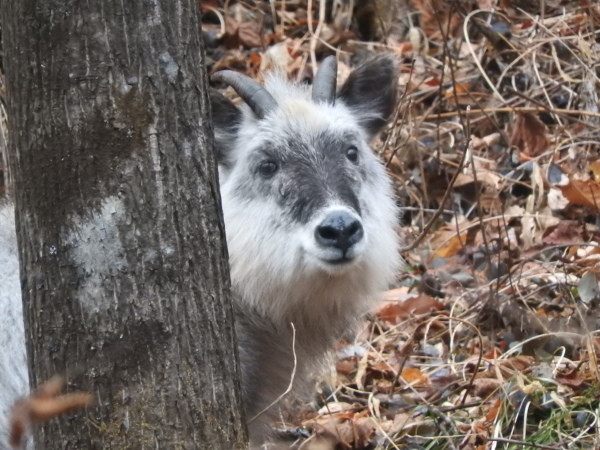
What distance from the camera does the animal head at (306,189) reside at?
11.6 ft

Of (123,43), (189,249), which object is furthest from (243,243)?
(123,43)

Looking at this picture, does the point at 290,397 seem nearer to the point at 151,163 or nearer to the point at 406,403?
the point at 406,403

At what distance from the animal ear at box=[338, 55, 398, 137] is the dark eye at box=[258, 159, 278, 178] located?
61cm

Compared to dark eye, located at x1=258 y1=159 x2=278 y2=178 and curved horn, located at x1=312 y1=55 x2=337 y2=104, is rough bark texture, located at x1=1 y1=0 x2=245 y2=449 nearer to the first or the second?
dark eye, located at x1=258 y1=159 x2=278 y2=178

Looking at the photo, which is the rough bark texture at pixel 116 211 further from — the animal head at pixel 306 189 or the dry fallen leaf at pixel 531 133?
the dry fallen leaf at pixel 531 133

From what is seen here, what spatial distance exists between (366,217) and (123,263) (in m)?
1.67

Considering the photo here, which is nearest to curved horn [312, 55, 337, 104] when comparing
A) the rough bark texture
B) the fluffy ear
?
the fluffy ear

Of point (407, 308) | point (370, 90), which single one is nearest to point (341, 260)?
point (370, 90)

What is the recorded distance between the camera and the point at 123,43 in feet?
7.45

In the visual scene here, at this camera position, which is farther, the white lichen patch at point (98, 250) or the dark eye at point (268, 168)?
the dark eye at point (268, 168)

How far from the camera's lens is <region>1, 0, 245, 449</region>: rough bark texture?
2.27 m

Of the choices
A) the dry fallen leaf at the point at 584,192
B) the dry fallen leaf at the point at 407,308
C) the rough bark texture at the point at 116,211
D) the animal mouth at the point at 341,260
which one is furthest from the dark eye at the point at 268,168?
the dry fallen leaf at the point at 584,192

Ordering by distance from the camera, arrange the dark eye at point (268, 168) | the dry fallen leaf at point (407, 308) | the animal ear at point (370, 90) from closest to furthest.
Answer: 1. the dark eye at point (268, 168)
2. the animal ear at point (370, 90)
3. the dry fallen leaf at point (407, 308)

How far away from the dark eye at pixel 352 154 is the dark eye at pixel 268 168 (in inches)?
13.3
